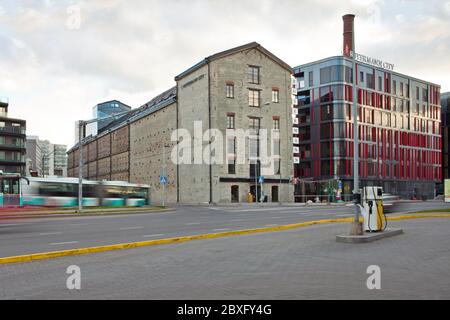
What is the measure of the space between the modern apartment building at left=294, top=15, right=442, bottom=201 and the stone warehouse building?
5729 millimetres

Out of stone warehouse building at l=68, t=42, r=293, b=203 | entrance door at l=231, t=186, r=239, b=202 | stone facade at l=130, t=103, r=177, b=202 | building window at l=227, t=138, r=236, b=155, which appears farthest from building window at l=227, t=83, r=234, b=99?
stone facade at l=130, t=103, r=177, b=202

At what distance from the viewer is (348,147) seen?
74.9 m

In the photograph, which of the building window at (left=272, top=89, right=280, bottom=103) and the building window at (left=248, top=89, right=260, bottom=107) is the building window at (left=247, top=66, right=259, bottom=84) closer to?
the building window at (left=248, top=89, right=260, bottom=107)

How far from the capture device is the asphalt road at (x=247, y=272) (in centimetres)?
661

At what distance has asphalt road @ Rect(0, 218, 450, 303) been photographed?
6.61 metres

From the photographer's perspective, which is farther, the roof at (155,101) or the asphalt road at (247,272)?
the roof at (155,101)

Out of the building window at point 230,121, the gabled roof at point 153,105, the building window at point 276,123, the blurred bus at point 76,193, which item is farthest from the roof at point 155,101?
the blurred bus at point 76,193

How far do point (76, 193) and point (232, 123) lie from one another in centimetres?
2516

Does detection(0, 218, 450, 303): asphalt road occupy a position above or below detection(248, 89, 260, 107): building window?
below

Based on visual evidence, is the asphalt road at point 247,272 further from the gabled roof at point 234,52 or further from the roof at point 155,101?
the roof at point 155,101

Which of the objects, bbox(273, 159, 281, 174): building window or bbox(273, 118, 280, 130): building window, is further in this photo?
bbox(273, 118, 280, 130): building window

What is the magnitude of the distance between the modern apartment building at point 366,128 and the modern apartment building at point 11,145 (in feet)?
175

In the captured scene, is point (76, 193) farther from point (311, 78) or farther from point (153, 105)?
point (311, 78)

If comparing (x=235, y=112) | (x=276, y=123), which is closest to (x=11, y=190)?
(x=235, y=112)
